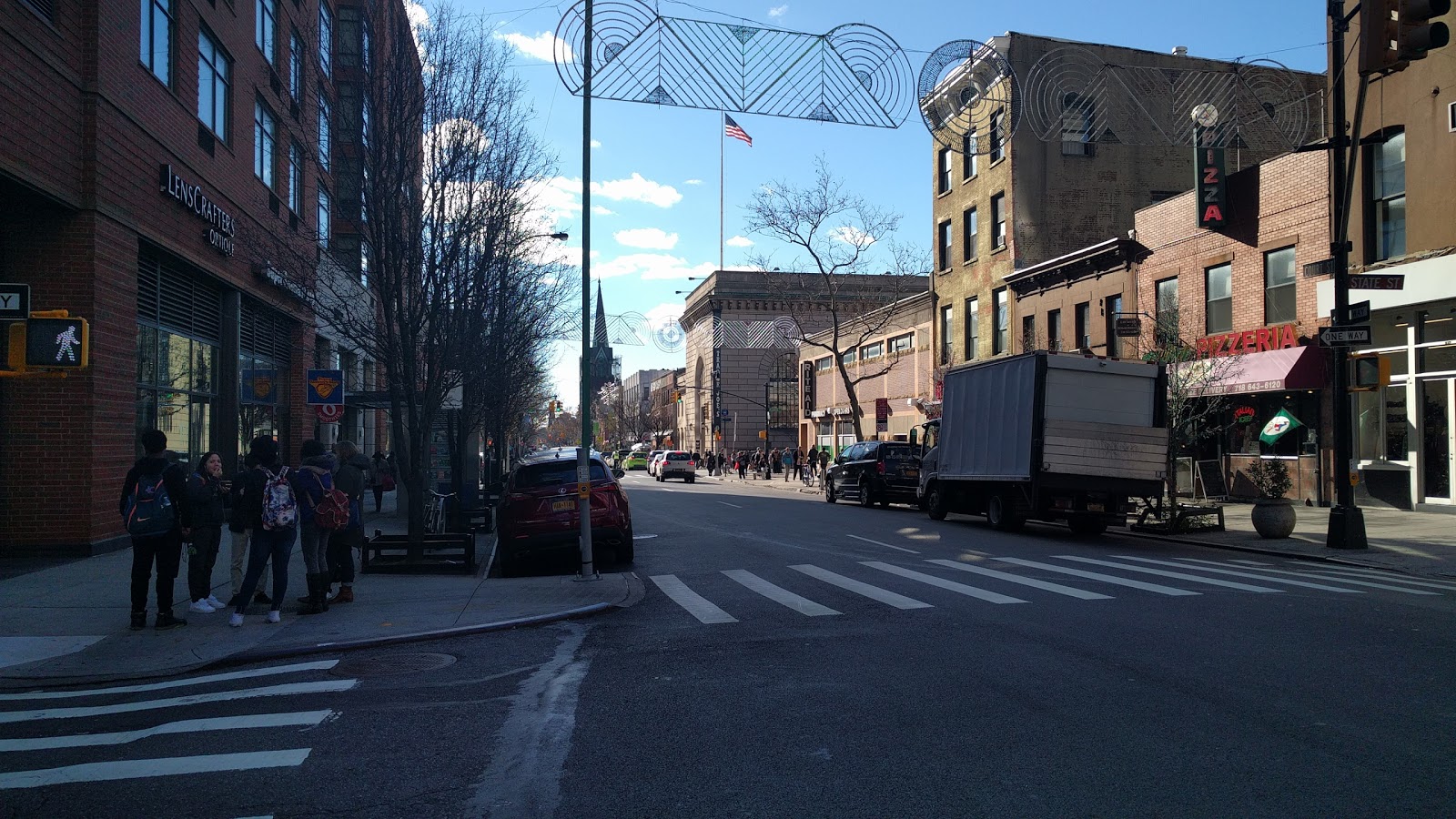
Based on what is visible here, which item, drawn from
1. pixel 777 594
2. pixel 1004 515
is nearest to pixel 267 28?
pixel 777 594

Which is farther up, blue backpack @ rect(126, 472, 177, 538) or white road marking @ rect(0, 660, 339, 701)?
blue backpack @ rect(126, 472, 177, 538)

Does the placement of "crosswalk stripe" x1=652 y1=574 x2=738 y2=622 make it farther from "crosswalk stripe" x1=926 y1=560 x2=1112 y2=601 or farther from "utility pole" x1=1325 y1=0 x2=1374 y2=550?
"utility pole" x1=1325 y1=0 x2=1374 y2=550

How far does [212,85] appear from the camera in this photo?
64.5ft

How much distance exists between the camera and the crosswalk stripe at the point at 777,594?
10367 millimetres

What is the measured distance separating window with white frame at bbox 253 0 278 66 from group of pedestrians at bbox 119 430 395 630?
15.9 meters

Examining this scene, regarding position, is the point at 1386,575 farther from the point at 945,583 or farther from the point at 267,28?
the point at 267,28

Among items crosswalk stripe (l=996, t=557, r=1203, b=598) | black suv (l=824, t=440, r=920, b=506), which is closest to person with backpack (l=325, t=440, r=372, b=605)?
crosswalk stripe (l=996, t=557, r=1203, b=598)

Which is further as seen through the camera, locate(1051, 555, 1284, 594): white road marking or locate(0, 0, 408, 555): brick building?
locate(0, 0, 408, 555): brick building

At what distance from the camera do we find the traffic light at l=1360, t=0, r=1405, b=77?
483 inches

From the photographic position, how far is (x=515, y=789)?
4992 millimetres

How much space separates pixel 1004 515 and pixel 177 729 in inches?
668

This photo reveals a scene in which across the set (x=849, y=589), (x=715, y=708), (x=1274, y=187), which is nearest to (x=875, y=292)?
(x=1274, y=187)

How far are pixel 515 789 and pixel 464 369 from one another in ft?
42.1

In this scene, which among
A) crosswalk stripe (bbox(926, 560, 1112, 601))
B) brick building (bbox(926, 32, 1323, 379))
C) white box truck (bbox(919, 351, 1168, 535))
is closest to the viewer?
crosswalk stripe (bbox(926, 560, 1112, 601))
